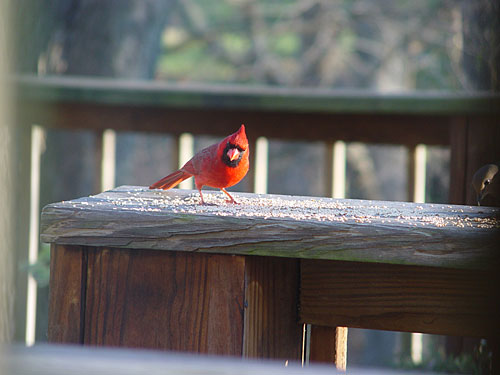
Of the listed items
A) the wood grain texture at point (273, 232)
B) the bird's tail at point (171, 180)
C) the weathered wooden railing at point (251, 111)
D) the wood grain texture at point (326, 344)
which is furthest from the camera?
the weathered wooden railing at point (251, 111)

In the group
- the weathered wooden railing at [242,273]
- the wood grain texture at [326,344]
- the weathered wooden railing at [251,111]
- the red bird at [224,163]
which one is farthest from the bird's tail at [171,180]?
the weathered wooden railing at [251,111]

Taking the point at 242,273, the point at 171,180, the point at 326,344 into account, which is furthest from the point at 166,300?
the point at 171,180

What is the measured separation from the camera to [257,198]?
120 centimetres

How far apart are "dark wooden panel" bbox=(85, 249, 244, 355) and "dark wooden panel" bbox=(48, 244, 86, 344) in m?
0.01

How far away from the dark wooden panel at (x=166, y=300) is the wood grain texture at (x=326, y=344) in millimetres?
222

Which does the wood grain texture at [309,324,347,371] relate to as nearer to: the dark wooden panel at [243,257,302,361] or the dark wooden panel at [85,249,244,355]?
the dark wooden panel at [243,257,302,361]

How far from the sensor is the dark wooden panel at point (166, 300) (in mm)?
935

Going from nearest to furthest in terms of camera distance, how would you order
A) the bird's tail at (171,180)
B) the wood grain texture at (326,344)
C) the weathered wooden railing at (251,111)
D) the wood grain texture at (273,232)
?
the wood grain texture at (273,232), the wood grain texture at (326,344), the bird's tail at (171,180), the weathered wooden railing at (251,111)

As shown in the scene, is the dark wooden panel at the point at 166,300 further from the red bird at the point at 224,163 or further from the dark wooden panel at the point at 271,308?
the red bird at the point at 224,163

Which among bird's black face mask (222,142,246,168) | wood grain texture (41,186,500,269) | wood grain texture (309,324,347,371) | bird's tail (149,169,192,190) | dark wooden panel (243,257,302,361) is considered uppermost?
bird's black face mask (222,142,246,168)

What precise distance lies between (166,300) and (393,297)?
313 mm

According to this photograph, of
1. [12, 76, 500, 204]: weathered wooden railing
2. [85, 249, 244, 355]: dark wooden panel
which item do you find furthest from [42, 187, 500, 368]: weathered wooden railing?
[12, 76, 500, 204]: weathered wooden railing

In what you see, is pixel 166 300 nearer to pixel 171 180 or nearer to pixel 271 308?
pixel 271 308

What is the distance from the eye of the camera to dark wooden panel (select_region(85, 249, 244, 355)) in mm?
935
